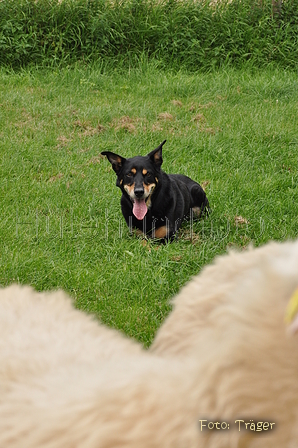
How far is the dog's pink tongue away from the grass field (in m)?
0.21

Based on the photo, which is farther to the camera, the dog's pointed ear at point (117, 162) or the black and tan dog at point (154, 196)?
the dog's pointed ear at point (117, 162)

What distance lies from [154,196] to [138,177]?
13.1 inches

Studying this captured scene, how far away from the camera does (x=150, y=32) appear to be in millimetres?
9414

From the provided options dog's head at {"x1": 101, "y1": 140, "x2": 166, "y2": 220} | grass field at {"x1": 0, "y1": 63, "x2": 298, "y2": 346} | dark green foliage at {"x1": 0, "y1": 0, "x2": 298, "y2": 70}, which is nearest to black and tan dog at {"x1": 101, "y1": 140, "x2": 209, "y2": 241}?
dog's head at {"x1": 101, "y1": 140, "x2": 166, "y2": 220}

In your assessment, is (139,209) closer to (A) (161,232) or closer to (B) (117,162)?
(A) (161,232)

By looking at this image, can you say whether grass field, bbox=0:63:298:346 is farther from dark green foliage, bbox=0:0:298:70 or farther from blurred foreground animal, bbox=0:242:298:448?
blurred foreground animal, bbox=0:242:298:448

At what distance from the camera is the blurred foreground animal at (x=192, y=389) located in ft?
2.52

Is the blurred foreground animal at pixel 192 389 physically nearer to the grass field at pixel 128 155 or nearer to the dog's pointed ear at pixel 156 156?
the grass field at pixel 128 155

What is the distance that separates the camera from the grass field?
3.82m

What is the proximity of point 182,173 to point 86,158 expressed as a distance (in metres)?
1.13

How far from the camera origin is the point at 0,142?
255 inches

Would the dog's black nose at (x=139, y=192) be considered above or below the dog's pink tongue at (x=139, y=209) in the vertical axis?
above

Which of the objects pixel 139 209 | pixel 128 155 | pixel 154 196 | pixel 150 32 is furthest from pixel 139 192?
pixel 150 32

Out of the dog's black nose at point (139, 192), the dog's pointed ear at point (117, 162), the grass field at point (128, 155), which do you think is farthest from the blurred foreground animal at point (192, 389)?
the dog's pointed ear at point (117, 162)
